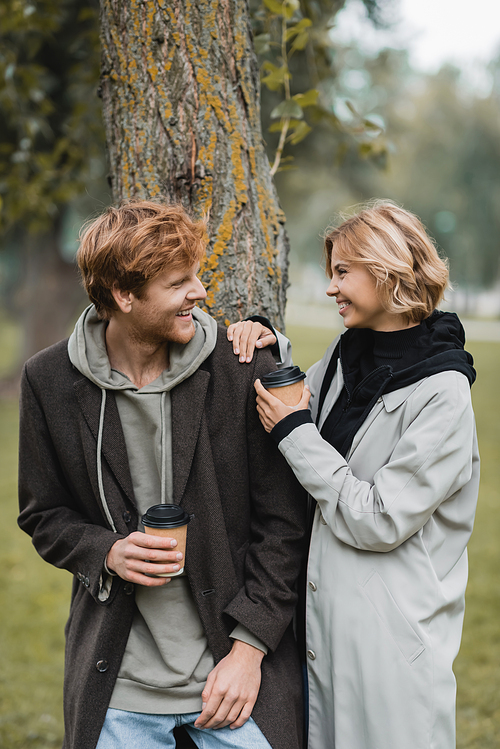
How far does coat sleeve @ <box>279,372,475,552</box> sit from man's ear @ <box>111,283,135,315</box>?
626 mm

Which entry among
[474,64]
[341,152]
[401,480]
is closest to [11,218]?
[341,152]

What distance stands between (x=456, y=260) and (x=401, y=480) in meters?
18.9

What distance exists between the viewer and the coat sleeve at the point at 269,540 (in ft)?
6.00

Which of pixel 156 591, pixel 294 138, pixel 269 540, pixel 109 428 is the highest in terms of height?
pixel 294 138

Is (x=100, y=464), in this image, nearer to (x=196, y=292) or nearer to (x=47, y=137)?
(x=196, y=292)

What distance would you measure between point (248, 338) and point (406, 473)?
639 millimetres

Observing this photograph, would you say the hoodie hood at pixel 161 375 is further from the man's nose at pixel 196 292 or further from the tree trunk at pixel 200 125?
the tree trunk at pixel 200 125

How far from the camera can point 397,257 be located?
185 centimetres

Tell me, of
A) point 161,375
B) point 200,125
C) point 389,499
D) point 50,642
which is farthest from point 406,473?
point 50,642

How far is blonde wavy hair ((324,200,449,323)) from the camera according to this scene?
1823 millimetres

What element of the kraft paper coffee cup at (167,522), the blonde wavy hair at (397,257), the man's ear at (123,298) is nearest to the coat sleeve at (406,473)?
the blonde wavy hair at (397,257)

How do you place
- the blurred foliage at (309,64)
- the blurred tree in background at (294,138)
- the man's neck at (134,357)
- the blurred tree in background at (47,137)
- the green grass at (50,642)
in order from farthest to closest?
the blurred tree in background at (47,137), the green grass at (50,642), the blurred tree in background at (294,138), the blurred foliage at (309,64), the man's neck at (134,357)

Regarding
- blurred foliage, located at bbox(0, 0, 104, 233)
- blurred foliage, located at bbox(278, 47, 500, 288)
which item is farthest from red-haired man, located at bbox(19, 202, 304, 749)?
blurred foliage, located at bbox(278, 47, 500, 288)

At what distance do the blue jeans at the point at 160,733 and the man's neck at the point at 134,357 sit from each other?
99 cm
